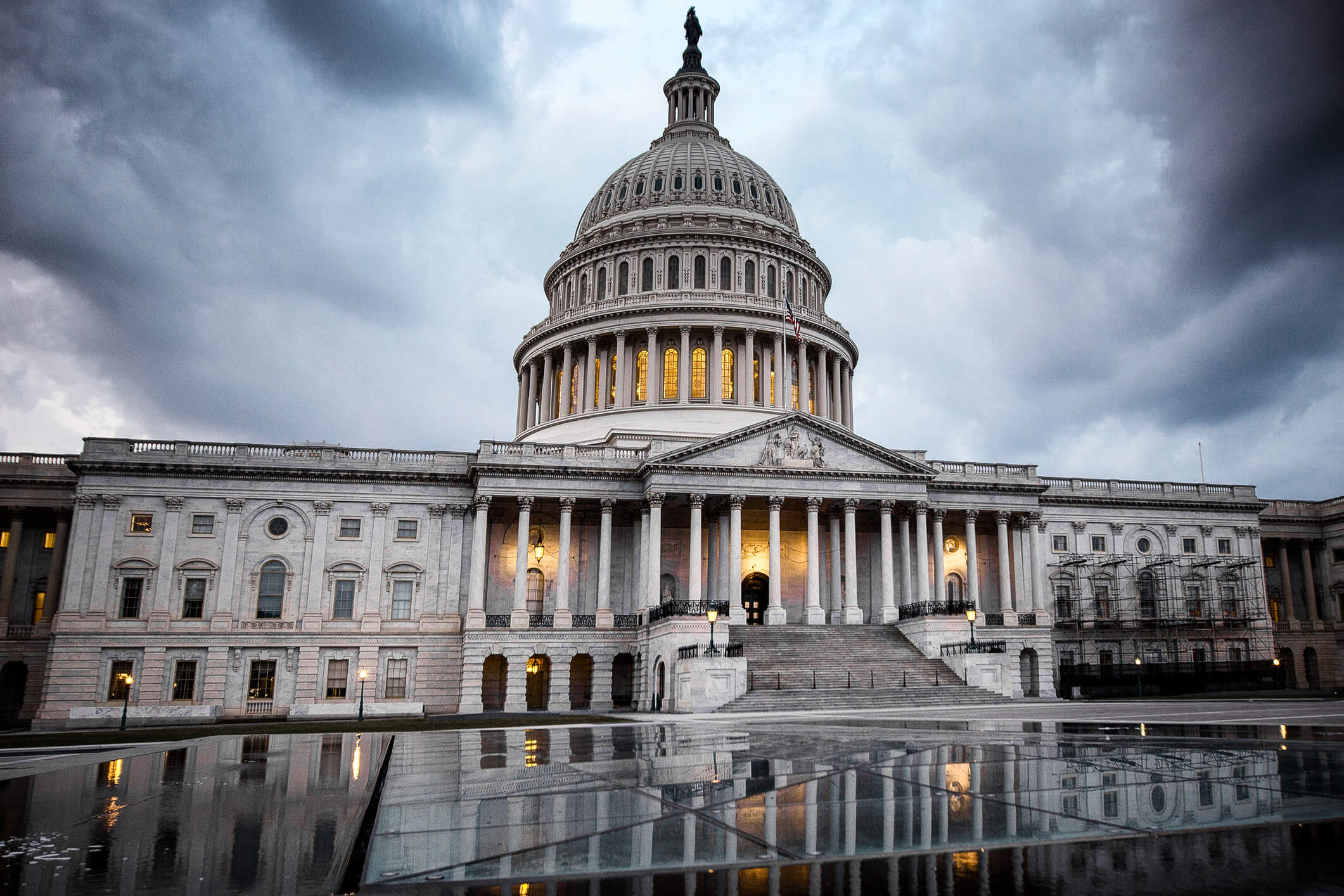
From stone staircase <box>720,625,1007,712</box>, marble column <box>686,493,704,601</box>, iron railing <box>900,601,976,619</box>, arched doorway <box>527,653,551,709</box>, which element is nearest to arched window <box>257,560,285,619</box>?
arched doorway <box>527,653,551,709</box>

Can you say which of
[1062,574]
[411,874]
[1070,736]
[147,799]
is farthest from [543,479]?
[411,874]

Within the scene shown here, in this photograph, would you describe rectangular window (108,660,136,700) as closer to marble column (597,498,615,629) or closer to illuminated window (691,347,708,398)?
marble column (597,498,615,629)

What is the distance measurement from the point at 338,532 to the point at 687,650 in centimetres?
2527

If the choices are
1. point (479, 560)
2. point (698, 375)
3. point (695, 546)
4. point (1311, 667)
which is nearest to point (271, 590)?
point (479, 560)

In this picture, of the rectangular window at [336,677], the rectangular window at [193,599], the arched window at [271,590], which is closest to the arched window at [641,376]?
the arched window at [271,590]

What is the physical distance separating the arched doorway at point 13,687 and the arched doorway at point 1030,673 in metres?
62.8

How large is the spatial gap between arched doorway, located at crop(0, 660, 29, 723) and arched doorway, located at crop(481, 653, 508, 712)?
28414 millimetres

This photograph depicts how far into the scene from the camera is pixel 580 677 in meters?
58.3

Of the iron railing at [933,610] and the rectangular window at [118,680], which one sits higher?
the iron railing at [933,610]

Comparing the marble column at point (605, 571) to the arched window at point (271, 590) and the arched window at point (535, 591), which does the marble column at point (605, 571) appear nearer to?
the arched window at point (535, 591)

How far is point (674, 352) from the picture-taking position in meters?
75.4

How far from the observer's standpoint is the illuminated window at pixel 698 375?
2899 inches

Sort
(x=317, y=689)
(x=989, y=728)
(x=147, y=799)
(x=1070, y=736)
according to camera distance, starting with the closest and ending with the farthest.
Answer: (x=147, y=799) → (x=1070, y=736) → (x=989, y=728) → (x=317, y=689)

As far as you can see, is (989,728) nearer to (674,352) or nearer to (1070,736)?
(1070,736)
